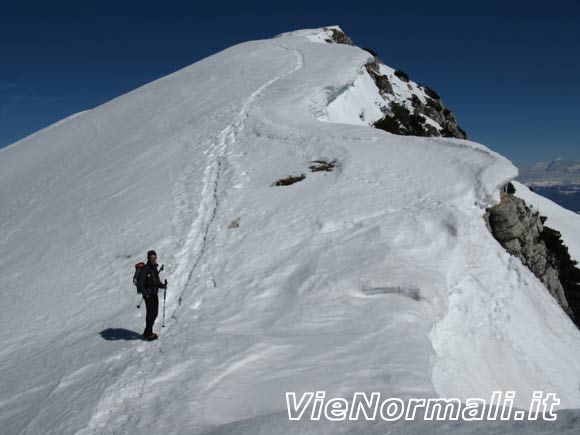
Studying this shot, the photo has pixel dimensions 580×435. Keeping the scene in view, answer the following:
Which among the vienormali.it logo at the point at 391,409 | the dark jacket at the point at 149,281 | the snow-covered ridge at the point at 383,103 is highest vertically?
the snow-covered ridge at the point at 383,103

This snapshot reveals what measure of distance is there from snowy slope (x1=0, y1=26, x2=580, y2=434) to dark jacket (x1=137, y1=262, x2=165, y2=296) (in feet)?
2.76

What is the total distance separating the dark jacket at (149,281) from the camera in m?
7.73

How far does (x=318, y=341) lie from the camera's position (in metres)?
6.72

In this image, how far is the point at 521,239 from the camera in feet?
36.8

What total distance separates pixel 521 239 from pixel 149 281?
9230 mm

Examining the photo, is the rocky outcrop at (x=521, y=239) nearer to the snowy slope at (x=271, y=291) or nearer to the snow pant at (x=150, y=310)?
the snowy slope at (x=271, y=291)

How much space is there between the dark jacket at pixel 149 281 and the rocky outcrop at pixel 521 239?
8.01 metres

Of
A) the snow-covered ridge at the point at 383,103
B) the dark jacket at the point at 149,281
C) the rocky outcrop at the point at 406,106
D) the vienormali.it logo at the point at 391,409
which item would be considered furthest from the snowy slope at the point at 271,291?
the rocky outcrop at the point at 406,106

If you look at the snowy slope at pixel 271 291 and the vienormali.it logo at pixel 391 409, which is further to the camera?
the snowy slope at pixel 271 291

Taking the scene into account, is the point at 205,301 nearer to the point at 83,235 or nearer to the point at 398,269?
the point at 398,269

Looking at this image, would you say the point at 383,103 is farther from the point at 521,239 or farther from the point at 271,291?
the point at 271,291

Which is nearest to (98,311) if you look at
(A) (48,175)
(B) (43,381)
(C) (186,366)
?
(B) (43,381)

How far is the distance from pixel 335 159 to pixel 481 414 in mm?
10194

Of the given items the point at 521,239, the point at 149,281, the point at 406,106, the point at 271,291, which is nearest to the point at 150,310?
the point at 149,281
